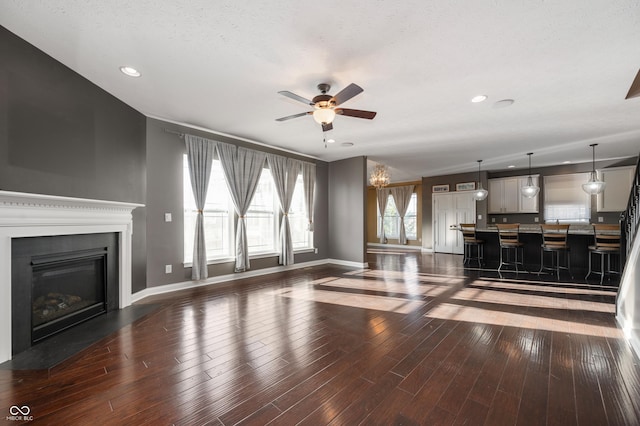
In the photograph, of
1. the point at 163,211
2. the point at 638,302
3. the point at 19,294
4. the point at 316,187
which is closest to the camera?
the point at 19,294

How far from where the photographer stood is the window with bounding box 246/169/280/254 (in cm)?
538

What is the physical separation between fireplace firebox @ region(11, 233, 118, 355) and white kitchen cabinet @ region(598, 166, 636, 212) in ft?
34.3

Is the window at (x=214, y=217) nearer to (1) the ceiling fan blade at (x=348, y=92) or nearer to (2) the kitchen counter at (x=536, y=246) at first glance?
(1) the ceiling fan blade at (x=348, y=92)

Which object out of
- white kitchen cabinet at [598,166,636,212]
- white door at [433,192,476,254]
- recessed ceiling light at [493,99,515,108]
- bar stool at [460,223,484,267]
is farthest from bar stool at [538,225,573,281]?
recessed ceiling light at [493,99,515,108]

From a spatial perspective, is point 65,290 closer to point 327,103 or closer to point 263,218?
point 263,218

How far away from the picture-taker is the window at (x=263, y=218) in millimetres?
5379

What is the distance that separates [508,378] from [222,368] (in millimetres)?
2113

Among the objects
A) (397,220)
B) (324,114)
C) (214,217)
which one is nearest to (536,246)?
(397,220)

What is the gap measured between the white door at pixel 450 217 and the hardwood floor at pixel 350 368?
16.4 feet

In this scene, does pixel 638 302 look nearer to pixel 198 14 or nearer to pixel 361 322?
pixel 361 322

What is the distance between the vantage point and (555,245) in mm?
5211

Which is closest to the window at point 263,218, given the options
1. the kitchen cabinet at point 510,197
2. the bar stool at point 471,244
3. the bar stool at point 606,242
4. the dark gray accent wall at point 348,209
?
the dark gray accent wall at point 348,209

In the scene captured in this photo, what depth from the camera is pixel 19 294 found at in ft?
7.45

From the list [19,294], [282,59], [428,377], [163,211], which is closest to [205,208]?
[163,211]
